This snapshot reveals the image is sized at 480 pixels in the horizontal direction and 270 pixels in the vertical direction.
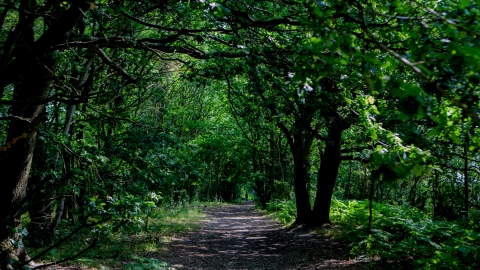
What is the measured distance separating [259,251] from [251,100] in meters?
7.75

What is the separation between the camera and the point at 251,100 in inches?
178

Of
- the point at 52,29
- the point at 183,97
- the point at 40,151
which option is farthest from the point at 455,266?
the point at 183,97

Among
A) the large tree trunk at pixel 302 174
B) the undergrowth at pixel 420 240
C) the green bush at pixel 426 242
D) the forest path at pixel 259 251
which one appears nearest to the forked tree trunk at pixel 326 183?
the large tree trunk at pixel 302 174

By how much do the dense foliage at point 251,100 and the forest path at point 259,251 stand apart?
875mm

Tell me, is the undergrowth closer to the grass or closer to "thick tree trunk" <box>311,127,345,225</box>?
"thick tree trunk" <box>311,127,345,225</box>

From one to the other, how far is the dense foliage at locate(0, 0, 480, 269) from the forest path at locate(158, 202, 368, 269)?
875 millimetres

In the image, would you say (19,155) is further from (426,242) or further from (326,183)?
(326,183)

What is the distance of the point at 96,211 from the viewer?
384 cm

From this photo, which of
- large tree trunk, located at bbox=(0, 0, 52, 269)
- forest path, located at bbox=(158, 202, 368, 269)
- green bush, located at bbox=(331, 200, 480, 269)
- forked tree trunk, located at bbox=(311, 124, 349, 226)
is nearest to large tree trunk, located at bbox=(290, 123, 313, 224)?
forked tree trunk, located at bbox=(311, 124, 349, 226)

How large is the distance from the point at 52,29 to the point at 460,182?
1464 cm

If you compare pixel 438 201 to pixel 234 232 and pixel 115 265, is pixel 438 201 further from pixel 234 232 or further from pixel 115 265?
pixel 115 265

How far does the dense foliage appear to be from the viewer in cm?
202

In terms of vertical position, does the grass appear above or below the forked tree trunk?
below

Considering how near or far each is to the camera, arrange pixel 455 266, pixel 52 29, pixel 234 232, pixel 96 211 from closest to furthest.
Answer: pixel 96 211 → pixel 52 29 → pixel 455 266 → pixel 234 232
